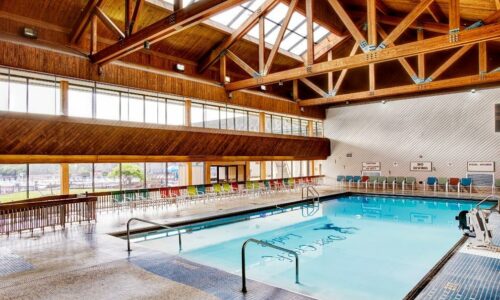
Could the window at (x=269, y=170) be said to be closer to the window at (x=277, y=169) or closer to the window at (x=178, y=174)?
the window at (x=277, y=169)

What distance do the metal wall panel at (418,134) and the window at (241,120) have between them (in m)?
6.64

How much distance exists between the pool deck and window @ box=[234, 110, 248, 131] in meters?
9.00

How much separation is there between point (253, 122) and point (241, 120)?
79 cm

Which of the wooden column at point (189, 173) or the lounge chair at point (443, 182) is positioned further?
the lounge chair at point (443, 182)

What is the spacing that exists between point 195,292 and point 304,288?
234cm

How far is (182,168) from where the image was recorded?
556 inches

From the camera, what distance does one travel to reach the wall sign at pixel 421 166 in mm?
16219

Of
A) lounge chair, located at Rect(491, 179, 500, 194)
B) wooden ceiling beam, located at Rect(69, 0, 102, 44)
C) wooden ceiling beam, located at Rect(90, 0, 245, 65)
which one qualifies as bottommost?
lounge chair, located at Rect(491, 179, 500, 194)

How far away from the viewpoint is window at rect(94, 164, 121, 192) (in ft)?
37.6

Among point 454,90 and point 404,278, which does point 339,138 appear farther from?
point 404,278

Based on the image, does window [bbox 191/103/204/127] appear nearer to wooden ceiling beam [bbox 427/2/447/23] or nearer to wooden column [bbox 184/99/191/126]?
wooden column [bbox 184/99/191/126]

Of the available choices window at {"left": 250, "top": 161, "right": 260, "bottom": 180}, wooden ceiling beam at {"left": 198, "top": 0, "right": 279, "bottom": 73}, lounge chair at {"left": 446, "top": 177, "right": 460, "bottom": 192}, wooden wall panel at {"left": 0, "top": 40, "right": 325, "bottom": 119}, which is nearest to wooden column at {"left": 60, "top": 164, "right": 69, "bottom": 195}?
wooden wall panel at {"left": 0, "top": 40, "right": 325, "bottom": 119}

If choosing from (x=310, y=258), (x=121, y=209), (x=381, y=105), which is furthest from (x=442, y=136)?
(x=121, y=209)

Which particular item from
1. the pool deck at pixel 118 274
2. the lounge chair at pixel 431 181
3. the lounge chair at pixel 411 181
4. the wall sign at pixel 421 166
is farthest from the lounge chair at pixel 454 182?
the pool deck at pixel 118 274
